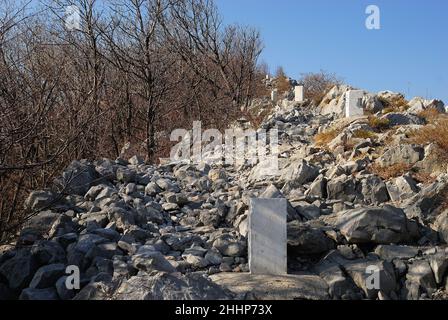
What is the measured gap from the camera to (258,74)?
23.8 meters

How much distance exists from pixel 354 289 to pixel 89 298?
2403 millimetres

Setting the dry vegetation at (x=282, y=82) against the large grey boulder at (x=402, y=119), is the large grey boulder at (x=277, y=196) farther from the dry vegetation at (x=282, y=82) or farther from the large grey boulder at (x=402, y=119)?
the dry vegetation at (x=282, y=82)

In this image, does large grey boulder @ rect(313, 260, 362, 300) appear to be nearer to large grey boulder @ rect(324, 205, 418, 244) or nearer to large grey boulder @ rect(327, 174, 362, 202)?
large grey boulder @ rect(324, 205, 418, 244)

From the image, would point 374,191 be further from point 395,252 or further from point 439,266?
point 439,266

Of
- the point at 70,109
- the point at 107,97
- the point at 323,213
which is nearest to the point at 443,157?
the point at 323,213

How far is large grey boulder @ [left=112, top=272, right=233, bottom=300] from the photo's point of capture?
11.3 feet

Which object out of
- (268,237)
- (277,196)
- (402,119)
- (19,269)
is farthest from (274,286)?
(402,119)

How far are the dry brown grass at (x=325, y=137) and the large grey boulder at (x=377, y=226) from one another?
162 inches

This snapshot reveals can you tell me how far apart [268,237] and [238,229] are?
95cm

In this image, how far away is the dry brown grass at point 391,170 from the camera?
6715 millimetres

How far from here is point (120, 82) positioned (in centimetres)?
1318

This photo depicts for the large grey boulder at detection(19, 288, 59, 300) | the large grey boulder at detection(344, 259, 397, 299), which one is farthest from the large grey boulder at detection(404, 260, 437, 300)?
the large grey boulder at detection(19, 288, 59, 300)

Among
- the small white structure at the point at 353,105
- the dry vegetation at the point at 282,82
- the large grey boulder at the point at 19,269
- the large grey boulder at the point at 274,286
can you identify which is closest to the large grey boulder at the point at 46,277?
the large grey boulder at the point at 19,269

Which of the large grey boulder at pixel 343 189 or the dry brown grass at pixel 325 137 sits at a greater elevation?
the dry brown grass at pixel 325 137
